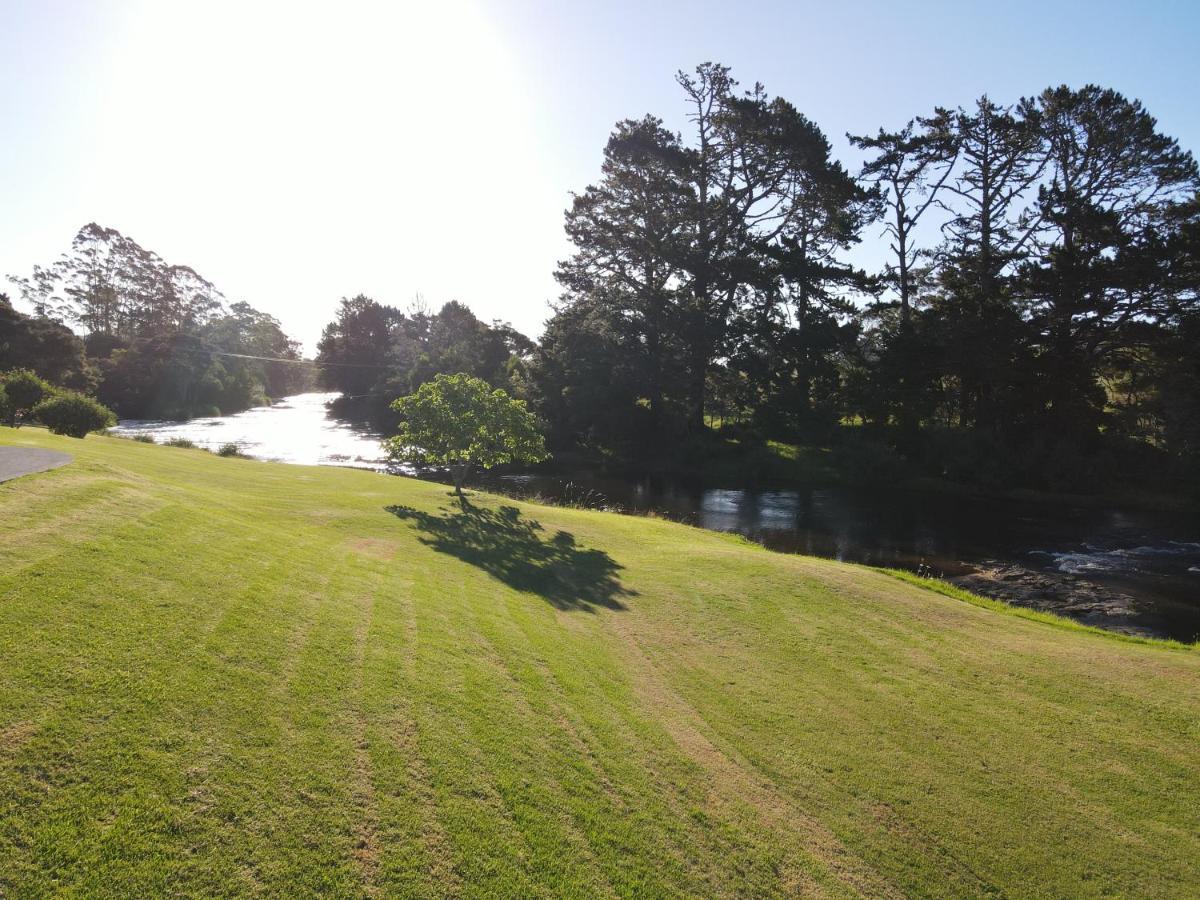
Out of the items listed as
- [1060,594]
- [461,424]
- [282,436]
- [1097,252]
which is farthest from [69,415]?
[1097,252]

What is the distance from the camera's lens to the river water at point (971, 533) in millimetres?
19719

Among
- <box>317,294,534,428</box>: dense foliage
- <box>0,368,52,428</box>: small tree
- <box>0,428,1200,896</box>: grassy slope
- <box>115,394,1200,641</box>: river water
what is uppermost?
<box>317,294,534,428</box>: dense foliage

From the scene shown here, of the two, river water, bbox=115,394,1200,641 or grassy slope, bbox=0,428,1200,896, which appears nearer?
grassy slope, bbox=0,428,1200,896

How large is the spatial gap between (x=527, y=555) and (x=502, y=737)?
Result: 9884mm

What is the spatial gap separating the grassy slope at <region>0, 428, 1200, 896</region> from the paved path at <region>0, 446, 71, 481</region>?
34cm

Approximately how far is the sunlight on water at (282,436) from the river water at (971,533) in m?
0.37

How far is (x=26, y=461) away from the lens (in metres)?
11.0

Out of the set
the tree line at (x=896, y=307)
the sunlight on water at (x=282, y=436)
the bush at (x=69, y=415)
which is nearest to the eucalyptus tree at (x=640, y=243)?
the tree line at (x=896, y=307)

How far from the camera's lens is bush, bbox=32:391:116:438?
938 inches

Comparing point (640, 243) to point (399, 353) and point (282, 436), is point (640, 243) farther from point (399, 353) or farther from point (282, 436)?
point (399, 353)

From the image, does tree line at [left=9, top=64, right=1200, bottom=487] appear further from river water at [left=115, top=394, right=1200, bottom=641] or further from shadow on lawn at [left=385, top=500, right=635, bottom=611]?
shadow on lawn at [left=385, top=500, right=635, bottom=611]

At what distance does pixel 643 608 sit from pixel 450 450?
12.3 m

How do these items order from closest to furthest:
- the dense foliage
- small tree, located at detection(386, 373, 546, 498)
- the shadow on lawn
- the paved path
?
the paved path, the shadow on lawn, small tree, located at detection(386, 373, 546, 498), the dense foliage

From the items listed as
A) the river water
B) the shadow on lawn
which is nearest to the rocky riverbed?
the river water
